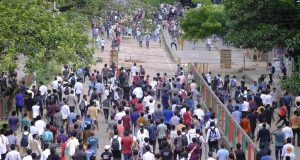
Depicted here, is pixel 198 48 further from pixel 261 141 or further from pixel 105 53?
pixel 261 141

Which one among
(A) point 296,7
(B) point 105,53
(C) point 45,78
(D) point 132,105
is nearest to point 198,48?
(B) point 105,53

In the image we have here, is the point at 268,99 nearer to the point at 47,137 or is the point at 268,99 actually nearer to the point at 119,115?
the point at 119,115

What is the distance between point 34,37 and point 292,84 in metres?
9.57

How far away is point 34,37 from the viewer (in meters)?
26.6

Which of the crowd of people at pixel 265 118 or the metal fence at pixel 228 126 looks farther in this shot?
the crowd of people at pixel 265 118

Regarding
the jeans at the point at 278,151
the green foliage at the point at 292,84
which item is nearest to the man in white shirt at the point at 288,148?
the jeans at the point at 278,151

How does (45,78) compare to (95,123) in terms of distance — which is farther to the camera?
(45,78)

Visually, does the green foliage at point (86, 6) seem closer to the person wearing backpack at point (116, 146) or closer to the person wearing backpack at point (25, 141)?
the person wearing backpack at point (25, 141)

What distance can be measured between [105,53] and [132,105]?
24.3m

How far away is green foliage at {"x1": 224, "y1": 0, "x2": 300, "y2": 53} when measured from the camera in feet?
109

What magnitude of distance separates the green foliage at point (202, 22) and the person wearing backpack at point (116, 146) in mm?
23884

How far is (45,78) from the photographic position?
3031cm

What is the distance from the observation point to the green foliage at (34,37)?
85.2 ft

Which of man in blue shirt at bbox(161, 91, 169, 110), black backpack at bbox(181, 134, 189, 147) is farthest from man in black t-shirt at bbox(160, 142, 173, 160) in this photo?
man in blue shirt at bbox(161, 91, 169, 110)
